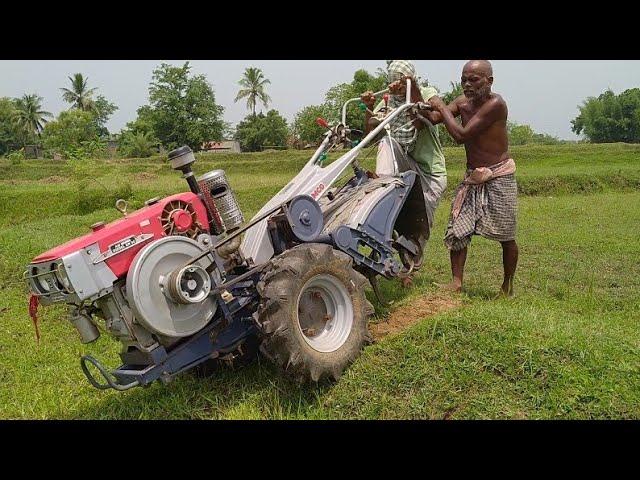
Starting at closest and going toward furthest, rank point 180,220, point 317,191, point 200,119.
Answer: point 180,220 < point 317,191 < point 200,119

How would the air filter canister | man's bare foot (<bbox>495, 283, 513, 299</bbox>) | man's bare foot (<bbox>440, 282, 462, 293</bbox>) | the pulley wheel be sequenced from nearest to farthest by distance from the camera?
the pulley wheel
the air filter canister
man's bare foot (<bbox>440, 282, 462, 293</bbox>)
man's bare foot (<bbox>495, 283, 513, 299</bbox>)

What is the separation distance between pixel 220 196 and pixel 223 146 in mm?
55071

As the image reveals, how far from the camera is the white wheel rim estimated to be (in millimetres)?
4191

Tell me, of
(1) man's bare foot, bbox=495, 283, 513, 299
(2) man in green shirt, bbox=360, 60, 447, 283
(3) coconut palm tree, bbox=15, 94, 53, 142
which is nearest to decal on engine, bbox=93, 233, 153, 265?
(2) man in green shirt, bbox=360, 60, 447, 283

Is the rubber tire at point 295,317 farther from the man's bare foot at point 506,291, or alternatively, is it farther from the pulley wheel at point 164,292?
the man's bare foot at point 506,291

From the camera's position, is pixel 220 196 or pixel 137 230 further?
pixel 220 196

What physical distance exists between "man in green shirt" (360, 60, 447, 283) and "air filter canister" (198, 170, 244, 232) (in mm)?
1955

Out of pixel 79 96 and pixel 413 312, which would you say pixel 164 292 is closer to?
pixel 413 312

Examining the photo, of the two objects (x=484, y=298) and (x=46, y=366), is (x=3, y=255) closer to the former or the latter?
(x=46, y=366)

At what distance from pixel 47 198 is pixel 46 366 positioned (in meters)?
16.3

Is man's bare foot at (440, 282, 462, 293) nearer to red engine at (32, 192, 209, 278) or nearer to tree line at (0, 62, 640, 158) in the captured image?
red engine at (32, 192, 209, 278)

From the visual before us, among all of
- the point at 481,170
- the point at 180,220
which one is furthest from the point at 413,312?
the point at 180,220

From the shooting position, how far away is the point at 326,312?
14.3 feet

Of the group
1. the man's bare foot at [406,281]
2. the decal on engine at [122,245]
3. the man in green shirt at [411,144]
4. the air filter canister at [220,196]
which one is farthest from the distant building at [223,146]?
the decal on engine at [122,245]
